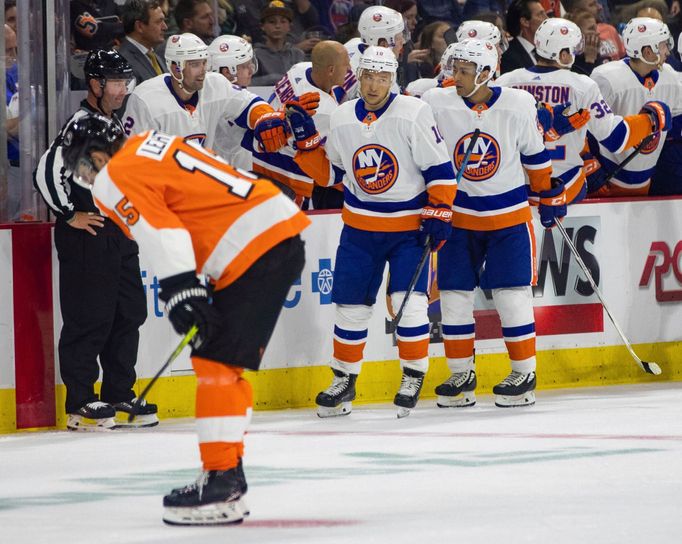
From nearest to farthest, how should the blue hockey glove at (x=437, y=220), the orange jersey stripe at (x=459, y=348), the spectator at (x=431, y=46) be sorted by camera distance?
1. the blue hockey glove at (x=437, y=220)
2. the orange jersey stripe at (x=459, y=348)
3. the spectator at (x=431, y=46)

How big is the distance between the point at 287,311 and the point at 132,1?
1820 millimetres

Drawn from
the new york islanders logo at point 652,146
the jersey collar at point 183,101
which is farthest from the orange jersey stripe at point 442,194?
the new york islanders logo at point 652,146

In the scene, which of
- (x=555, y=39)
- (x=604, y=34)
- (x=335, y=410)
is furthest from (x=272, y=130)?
(x=604, y=34)

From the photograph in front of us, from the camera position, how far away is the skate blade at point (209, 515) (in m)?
3.98

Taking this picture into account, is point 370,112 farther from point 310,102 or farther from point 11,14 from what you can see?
point 11,14

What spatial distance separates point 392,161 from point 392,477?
191cm

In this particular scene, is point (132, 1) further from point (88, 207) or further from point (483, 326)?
point (483, 326)

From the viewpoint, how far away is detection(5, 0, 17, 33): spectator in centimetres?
629

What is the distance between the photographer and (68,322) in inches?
239

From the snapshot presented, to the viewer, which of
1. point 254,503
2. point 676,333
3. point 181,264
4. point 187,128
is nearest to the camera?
point 181,264

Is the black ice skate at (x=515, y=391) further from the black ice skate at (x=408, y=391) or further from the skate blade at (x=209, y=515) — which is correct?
the skate blade at (x=209, y=515)

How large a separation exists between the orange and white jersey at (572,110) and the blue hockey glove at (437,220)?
45.6 inches

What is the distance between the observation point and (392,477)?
Result: 4.69 m

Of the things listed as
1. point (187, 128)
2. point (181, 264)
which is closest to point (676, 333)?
point (187, 128)
